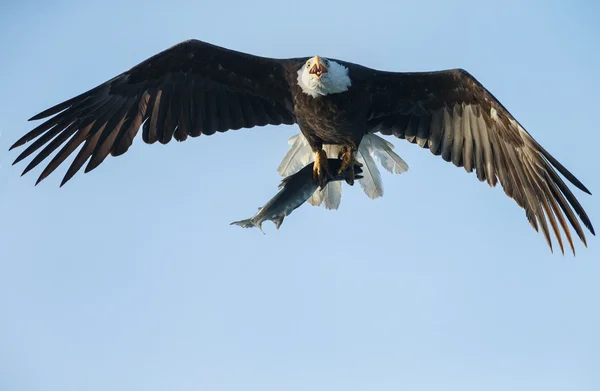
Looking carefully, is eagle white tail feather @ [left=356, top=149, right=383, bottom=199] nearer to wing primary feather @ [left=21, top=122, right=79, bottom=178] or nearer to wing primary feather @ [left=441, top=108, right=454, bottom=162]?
wing primary feather @ [left=441, top=108, right=454, bottom=162]

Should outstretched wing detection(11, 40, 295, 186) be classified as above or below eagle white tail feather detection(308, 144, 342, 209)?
above

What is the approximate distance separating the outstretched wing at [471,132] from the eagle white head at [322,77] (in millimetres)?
379

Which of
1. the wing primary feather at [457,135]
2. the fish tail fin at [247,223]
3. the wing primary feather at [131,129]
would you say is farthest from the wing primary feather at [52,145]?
the wing primary feather at [457,135]

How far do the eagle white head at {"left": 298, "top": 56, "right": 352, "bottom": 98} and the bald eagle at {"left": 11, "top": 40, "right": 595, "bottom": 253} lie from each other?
0.05 m

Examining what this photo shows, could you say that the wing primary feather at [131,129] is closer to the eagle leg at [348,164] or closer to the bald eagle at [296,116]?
the bald eagle at [296,116]

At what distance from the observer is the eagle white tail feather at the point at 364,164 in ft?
29.4

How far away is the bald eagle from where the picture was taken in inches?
324

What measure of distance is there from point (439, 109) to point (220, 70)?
1.65 m

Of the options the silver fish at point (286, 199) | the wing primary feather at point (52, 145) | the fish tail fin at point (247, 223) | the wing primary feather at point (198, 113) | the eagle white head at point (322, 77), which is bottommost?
the fish tail fin at point (247, 223)

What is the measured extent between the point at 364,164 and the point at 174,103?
1544 millimetres

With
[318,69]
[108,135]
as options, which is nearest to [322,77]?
[318,69]

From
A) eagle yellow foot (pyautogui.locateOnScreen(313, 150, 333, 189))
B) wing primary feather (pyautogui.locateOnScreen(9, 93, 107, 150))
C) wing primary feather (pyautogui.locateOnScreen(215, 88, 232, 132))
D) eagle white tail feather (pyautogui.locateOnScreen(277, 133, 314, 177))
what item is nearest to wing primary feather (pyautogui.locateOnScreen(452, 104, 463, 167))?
eagle yellow foot (pyautogui.locateOnScreen(313, 150, 333, 189))

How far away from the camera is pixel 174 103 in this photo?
866 cm

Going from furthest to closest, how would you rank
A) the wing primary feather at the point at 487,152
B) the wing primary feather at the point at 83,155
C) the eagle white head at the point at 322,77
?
the wing primary feather at the point at 487,152 < the wing primary feather at the point at 83,155 < the eagle white head at the point at 322,77
